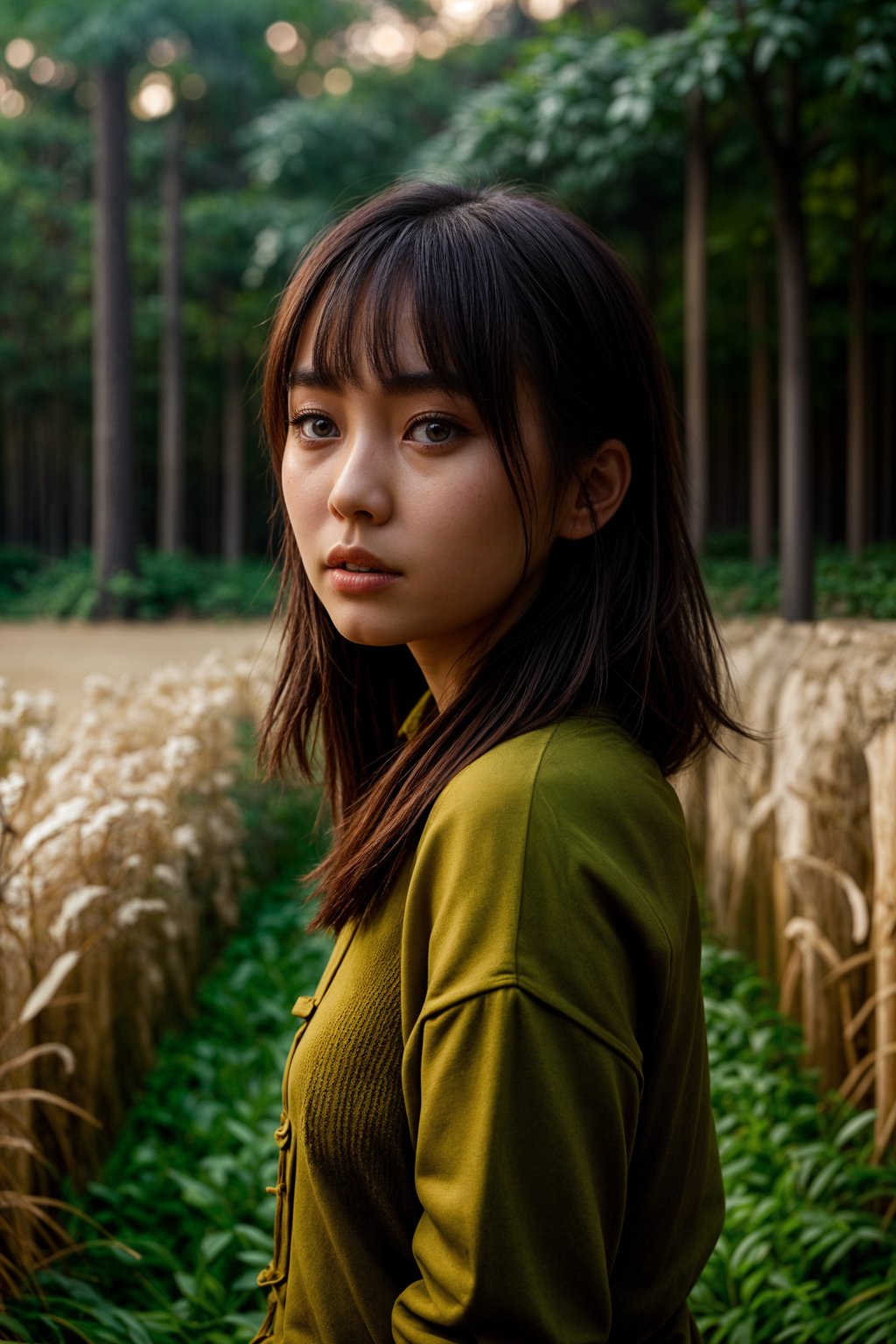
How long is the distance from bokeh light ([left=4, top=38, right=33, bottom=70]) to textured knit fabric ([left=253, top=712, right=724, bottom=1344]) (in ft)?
74.0

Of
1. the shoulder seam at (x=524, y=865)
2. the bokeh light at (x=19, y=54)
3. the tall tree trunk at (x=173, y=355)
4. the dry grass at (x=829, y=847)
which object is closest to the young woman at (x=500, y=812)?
the shoulder seam at (x=524, y=865)

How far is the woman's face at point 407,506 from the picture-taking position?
0.92 meters

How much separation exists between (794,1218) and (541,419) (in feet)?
6.47

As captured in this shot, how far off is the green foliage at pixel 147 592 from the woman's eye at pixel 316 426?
11.7m

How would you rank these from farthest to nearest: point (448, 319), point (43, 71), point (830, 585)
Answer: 1. point (43, 71)
2. point (830, 585)
3. point (448, 319)

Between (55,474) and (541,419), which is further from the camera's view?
(55,474)

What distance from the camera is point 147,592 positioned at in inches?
539

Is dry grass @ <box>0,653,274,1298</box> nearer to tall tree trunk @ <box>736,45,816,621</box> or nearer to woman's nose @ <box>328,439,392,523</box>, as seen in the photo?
woman's nose @ <box>328,439,392,523</box>

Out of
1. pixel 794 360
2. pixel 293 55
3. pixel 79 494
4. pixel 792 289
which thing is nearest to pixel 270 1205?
pixel 794 360

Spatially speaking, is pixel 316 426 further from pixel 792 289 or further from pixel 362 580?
pixel 792 289

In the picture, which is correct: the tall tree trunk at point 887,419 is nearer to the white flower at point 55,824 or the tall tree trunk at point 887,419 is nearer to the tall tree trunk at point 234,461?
the tall tree trunk at point 234,461

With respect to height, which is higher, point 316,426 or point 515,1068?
point 316,426

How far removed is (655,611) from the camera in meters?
1.04

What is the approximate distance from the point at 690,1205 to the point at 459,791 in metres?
0.49
